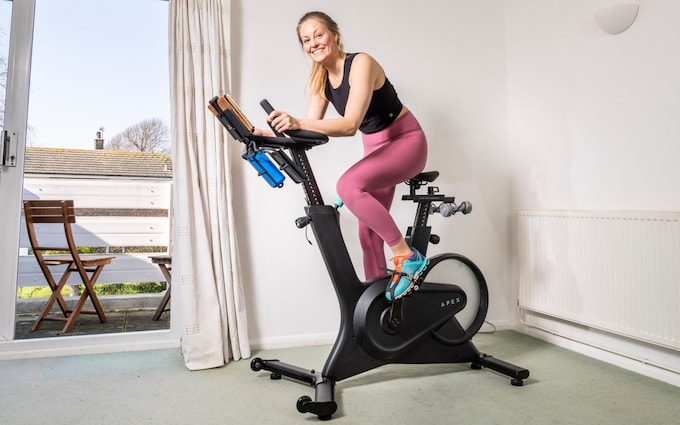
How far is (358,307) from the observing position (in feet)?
6.06

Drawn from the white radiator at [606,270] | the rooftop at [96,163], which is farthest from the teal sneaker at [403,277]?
the rooftop at [96,163]

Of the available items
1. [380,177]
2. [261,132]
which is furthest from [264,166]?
[380,177]

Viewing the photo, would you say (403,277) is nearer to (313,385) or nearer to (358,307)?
(358,307)

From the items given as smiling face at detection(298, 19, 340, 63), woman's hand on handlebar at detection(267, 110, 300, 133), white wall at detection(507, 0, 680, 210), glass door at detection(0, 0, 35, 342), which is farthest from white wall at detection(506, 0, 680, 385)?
glass door at detection(0, 0, 35, 342)

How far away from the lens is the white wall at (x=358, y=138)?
256cm

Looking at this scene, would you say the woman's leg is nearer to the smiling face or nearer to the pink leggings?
the pink leggings

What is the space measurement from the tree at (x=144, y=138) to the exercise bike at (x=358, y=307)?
5.01ft

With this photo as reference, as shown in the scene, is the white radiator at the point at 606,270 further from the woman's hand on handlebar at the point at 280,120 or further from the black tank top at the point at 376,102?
the woman's hand on handlebar at the point at 280,120

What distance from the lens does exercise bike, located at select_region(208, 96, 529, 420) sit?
1.69m

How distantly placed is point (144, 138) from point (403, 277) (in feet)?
7.31

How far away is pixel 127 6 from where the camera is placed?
285 centimetres

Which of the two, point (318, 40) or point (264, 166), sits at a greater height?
point (318, 40)

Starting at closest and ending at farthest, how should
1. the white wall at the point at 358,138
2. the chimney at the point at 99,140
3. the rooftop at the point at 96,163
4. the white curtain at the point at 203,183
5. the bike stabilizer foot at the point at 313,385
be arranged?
the bike stabilizer foot at the point at 313,385 → the white curtain at the point at 203,183 → the white wall at the point at 358,138 → the rooftop at the point at 96,163 → the chimney at the point at 99,140

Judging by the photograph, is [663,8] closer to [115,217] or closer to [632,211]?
[632,211]
